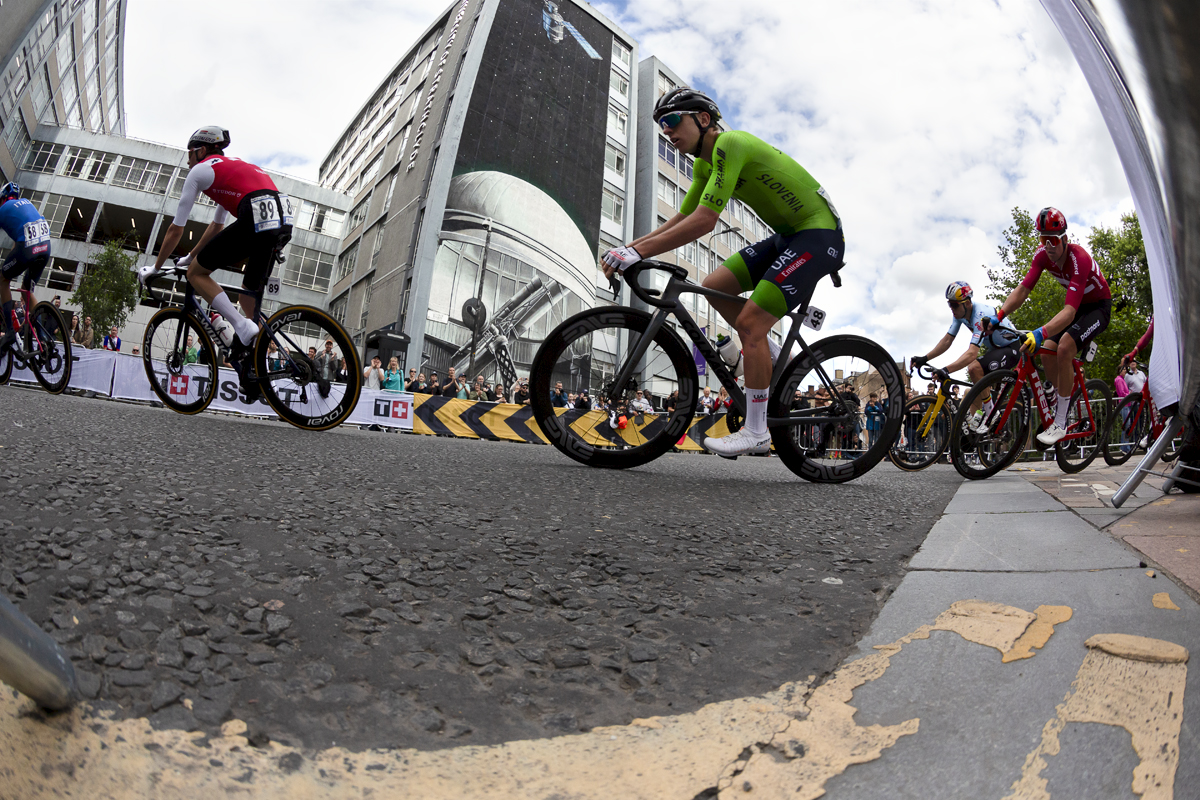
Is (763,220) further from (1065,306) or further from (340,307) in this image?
(340,307)

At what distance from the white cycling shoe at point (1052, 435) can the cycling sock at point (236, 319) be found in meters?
6.07

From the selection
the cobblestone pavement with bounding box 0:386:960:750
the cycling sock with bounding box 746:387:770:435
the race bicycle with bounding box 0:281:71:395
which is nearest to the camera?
the cobblestone pavement with bounding box 0:386:960:750

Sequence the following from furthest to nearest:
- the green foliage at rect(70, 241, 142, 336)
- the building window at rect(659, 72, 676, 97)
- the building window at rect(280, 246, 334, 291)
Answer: the building window at rect(659, 72, 676, 97) → the building window at rect(280, 246, 334, 291) → the green foliage at rect(70, 241, 142, 336)

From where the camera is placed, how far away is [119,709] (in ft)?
2.29

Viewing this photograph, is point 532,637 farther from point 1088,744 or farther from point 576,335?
point 576,335

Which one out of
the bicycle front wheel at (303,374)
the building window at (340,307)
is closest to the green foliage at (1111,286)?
the bicycle front wheel at (303,374)

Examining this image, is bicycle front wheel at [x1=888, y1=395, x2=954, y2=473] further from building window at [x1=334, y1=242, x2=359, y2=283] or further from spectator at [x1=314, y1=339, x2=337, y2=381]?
building window at [x1=334, y1=242, x2=359, y2=283]

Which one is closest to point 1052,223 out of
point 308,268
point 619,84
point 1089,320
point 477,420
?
point 1089,320

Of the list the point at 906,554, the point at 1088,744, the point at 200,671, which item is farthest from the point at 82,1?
the point at 906,554

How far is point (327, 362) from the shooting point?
187 inches

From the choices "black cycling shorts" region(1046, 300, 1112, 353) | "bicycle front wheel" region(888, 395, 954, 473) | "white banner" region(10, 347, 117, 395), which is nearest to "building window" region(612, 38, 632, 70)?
"white banner" region(10, 347, 117, 395)

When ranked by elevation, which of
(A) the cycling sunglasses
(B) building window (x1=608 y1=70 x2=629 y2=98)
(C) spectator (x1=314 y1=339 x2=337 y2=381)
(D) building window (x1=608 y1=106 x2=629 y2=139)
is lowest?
(C) spectator (x1=314 y1=339 x2=337 y2=381)

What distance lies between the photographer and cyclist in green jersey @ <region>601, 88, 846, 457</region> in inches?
131

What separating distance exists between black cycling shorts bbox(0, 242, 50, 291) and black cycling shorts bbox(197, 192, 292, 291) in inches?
99.5
